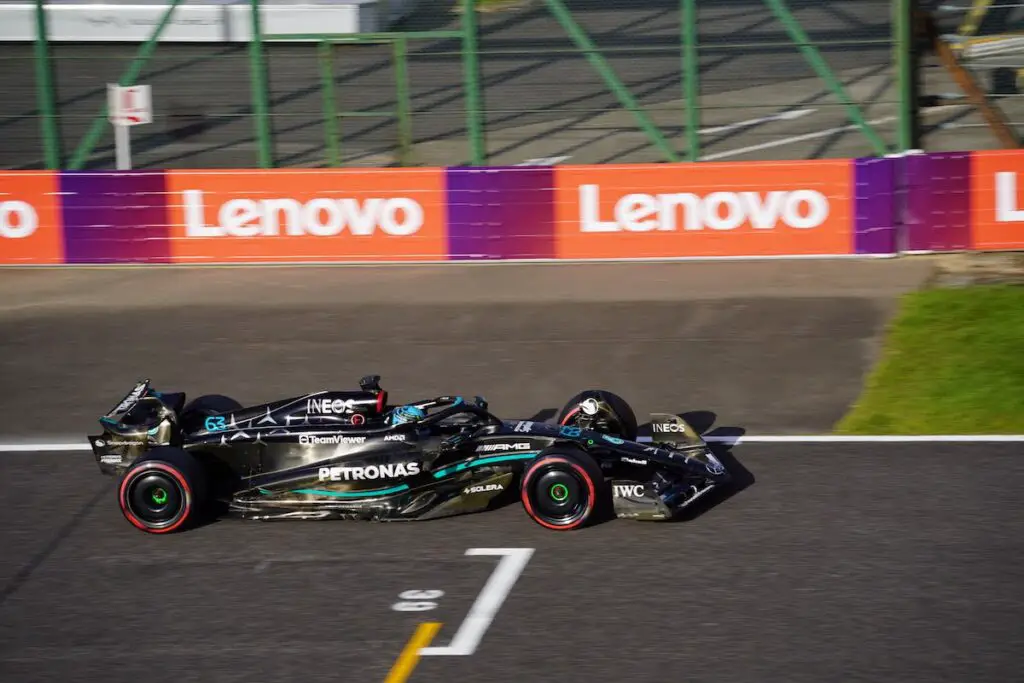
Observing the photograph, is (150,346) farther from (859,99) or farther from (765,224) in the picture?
(859,99)

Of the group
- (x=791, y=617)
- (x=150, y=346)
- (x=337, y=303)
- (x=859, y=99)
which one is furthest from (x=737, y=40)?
(x=791, y=617)

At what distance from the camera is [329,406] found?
8438mm

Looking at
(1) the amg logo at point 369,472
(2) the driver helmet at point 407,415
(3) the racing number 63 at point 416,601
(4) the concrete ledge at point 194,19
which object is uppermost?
(4) the concrete ledge at point 194,19

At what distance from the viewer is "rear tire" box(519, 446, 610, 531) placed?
780 cm

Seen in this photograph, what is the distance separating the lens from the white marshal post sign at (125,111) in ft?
52.9

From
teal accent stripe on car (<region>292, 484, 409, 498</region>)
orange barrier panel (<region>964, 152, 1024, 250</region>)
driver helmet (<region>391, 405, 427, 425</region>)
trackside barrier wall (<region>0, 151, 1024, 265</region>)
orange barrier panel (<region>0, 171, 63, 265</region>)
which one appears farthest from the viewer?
orange barrier panel (<region>0, 171, 63, 265</region>)

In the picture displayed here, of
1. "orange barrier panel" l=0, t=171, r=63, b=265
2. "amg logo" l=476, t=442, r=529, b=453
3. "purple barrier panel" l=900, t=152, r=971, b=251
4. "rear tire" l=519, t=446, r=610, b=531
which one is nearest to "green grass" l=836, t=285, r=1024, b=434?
"purple barrier panel" l=900, t=152, r=971, b=251

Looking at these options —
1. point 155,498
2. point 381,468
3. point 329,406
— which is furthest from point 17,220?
point 381,468

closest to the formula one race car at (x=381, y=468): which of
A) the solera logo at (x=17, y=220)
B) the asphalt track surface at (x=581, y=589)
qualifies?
the asphalt track surface at (x=581, y=589)

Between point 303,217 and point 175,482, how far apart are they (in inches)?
279

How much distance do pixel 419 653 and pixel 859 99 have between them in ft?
37.7

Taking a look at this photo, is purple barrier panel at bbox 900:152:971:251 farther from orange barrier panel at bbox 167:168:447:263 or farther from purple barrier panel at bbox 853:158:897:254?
orange barrier panel at bbox 167:168:447:263

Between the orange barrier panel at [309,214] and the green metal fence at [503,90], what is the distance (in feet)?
4.77

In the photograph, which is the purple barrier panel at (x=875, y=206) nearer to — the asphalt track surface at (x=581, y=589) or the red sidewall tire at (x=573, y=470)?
the asphalt track surface at (x=581, y=589)
